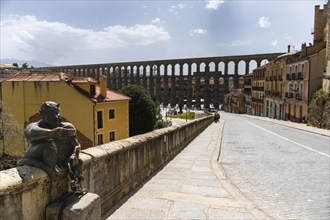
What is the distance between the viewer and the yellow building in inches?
1115

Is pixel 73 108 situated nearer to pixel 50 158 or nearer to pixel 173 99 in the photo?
pixel 50 158

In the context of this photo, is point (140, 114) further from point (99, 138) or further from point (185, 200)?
point (185, 200)

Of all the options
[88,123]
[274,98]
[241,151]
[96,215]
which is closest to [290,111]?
[274,98]

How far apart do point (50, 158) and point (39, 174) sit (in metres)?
0.17

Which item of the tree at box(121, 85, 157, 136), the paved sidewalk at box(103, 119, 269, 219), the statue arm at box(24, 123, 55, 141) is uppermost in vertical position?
the statue arm at box(24, 123, 55, 141)

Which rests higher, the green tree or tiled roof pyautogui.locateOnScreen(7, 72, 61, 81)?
tiled roof pyautogui.locateOnScreen(7, 72, 61, 81)

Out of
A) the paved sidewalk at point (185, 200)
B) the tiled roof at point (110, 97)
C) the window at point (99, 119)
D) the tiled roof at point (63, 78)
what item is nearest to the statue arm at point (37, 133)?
Result: the paved sidewalk at point (185, 200)

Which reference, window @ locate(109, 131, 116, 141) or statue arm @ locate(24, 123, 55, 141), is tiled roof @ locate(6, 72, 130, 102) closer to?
window @ locate(109, 131, 116, 141)

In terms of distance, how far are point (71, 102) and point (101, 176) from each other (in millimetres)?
25792

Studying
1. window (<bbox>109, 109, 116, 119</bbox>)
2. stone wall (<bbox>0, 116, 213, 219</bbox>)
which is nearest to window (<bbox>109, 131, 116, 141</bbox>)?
window (<bbox>109, 109, 116, 119</bbox>)

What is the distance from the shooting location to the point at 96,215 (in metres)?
3.33

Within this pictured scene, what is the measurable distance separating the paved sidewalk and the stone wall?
0.26 m

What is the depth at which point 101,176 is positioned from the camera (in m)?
4.38

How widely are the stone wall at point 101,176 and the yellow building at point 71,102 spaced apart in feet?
66.8
